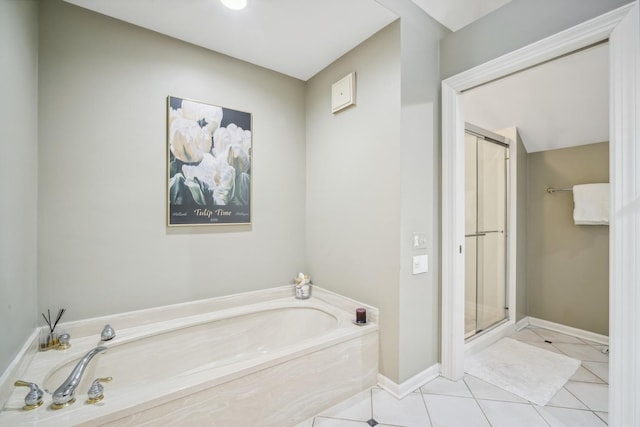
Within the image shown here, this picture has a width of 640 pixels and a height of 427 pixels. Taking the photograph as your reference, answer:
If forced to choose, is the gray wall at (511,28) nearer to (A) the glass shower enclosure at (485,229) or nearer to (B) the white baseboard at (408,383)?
(A) the glass shower enclosure at (485,229)

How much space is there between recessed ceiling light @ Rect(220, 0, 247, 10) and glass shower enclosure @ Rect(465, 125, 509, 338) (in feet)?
6.51

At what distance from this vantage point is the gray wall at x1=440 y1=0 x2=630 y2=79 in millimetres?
1381

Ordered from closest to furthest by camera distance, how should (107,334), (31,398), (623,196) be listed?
(31,398) → (623,196) → (107,334)

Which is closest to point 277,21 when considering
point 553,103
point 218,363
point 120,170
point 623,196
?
point 120,170

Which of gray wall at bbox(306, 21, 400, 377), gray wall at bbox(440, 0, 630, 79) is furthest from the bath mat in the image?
gray wall at bbox(440, 0, 630, 79)

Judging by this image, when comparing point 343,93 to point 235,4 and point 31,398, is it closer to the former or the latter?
point 235,4

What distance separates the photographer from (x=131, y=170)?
1829 mm

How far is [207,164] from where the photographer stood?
6.86ft

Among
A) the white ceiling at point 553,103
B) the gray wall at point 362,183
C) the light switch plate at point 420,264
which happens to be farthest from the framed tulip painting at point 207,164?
the white ceiling at point 553,103

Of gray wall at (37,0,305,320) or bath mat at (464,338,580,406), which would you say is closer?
gray wall at (37,0,305,320)

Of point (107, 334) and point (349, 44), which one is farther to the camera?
point (349, 44)

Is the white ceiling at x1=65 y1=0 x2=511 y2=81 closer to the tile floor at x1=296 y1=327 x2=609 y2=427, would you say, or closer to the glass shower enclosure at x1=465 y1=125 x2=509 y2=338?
the glass shower enclosure at x1=465 y1=125 x2=509 y2=338

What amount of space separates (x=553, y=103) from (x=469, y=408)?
259cm

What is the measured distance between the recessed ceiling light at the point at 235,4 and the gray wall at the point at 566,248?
3.14 meters
